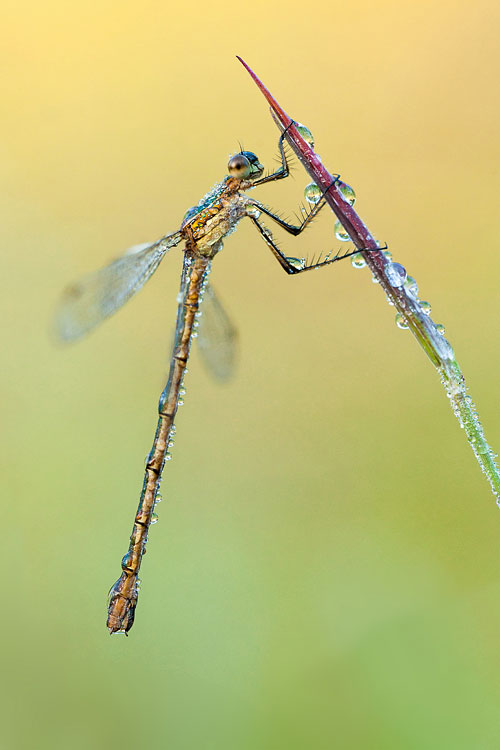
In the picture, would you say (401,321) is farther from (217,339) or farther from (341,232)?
(217,339)

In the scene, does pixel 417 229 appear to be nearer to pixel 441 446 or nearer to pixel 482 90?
pixel 482 90

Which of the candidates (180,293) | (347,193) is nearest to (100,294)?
(180,293)

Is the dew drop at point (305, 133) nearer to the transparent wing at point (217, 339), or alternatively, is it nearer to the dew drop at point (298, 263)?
the dew drop at point (298, 263)

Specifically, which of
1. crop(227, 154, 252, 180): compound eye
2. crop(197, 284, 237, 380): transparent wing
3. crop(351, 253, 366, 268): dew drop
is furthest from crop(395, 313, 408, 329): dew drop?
crop(197, 284, 237, 380): transparent wing

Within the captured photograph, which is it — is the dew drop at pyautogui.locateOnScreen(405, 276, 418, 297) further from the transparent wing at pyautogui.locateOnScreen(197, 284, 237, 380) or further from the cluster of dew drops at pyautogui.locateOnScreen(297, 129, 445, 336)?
the transparent wing at pyautogui.locateOnScreen(197, 284, 237, 380)

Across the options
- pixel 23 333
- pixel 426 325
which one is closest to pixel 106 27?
pixel 23 333

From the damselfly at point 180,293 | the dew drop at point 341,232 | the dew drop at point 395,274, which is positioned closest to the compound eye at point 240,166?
the damselfly at point 180,293
